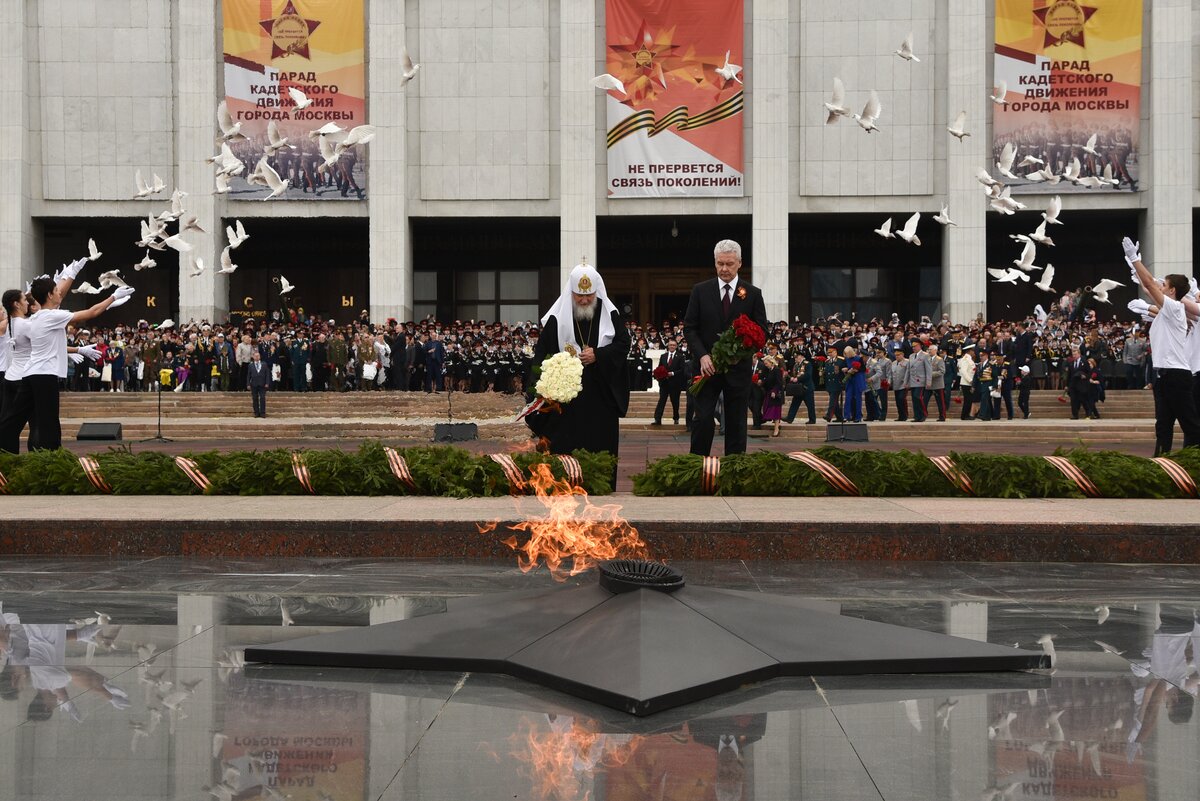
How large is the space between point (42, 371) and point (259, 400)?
15.0m

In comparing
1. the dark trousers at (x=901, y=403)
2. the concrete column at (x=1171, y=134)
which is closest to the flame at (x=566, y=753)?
the dark trousers at (x=901, y=403)

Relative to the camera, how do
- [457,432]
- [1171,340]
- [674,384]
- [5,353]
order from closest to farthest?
[1171,340] < [5,353] < [457,432] < [674,384]

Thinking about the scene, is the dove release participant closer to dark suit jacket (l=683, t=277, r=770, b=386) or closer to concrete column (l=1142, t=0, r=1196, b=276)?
dark suit jacket (l=683, t=277, r=770, b=386)

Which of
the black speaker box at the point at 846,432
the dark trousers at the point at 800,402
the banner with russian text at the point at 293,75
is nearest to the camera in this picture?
the black speaker box at the point at 846,432

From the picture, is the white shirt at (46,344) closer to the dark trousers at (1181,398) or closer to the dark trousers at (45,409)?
the dark trousers at (45,409)

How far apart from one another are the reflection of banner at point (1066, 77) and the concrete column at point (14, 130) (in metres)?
30.9

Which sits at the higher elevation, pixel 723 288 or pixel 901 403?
pixel 723 288

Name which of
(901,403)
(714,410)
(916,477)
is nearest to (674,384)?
(901,403)

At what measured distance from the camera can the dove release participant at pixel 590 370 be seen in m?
9.42

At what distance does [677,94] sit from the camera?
35.4 m

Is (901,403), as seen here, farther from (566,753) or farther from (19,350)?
(566,753)

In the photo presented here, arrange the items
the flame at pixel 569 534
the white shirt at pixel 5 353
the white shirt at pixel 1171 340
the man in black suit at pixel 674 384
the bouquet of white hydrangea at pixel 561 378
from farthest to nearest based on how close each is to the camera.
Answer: the man in black suit at pixel 674 384 → the white shirt at pixel 5 353 → the white shirt at pixel 1171 340 → the bouquet of white hydrangea at pixel 561 378 → the flame at pixel 569 534

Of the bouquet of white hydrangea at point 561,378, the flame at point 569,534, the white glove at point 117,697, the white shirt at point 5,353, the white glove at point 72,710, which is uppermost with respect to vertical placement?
the white shirt at point 5,353

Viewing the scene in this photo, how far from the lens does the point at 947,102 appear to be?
35.5 metres
